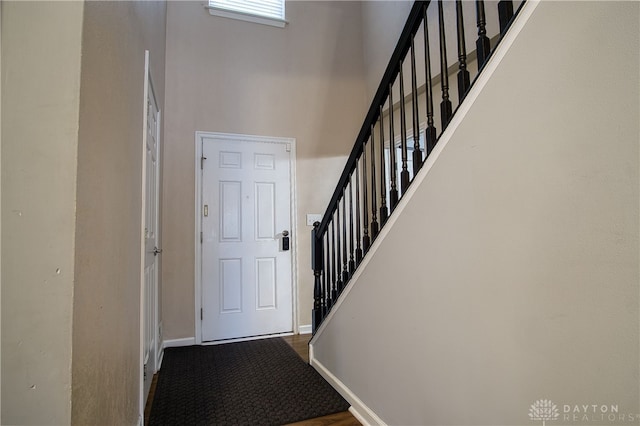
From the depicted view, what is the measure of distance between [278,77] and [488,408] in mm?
3287

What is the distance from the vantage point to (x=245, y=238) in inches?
123

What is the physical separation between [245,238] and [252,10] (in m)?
2.40

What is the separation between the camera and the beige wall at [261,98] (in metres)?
2.92

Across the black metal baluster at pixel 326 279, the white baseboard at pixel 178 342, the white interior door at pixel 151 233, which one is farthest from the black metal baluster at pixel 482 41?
the white baseboard at pixel 178 342

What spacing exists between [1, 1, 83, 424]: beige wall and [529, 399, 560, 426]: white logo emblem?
1125mm

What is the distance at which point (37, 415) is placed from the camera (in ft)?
2.14

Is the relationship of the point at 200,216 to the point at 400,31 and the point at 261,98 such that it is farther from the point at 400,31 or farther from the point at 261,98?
the point at 400,31

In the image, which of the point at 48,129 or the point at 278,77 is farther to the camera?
the point at 278,77

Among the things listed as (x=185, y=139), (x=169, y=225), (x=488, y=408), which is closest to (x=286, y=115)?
(x=185, y=139)

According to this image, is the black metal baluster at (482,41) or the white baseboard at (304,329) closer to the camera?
the black metal baluster at (482,41)

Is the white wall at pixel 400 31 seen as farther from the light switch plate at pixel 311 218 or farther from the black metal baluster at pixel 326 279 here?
the black metal baluster at pixel 326 279

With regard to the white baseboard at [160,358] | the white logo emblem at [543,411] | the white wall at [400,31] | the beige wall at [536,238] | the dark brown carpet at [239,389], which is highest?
the white wall at [400,31]

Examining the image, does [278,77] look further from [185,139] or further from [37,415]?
[37,415]

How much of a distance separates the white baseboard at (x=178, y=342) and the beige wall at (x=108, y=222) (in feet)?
4.65
